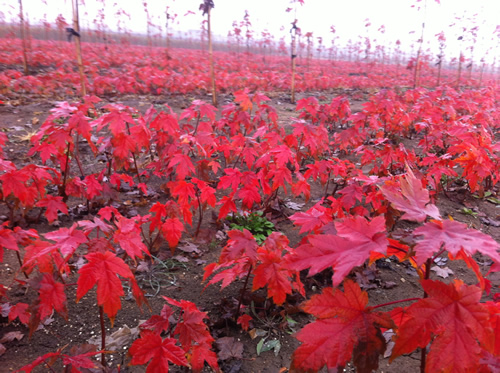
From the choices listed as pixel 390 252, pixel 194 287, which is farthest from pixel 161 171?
pixel 390 252

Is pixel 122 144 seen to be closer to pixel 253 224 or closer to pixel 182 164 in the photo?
pixel 182 164

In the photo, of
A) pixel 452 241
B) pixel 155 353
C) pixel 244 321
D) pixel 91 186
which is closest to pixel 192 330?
pixel 155 353

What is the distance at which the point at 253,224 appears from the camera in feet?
12.0

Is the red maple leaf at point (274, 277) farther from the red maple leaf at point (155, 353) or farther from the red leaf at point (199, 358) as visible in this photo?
the red maple leaf at point (155, 353)

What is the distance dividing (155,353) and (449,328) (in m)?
1.27

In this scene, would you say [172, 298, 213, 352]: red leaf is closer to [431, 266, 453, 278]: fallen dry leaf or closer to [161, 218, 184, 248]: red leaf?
[161, 218, 184, 248]: red leaf

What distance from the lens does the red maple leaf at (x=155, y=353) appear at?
4.77ft

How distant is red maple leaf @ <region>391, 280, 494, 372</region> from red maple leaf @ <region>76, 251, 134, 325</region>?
3.85ft

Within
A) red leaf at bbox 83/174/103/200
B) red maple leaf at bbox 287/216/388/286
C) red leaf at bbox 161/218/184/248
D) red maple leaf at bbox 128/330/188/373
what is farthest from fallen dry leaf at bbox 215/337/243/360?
red leaf at bbox 83/174/103/200

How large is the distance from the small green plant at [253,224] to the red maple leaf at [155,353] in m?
2.08

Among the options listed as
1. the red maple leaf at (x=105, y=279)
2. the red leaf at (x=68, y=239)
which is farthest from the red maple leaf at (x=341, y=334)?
the red leaf at (x=68, y=239)

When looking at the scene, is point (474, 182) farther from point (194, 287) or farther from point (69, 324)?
point (69, 324)

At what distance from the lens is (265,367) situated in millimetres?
2154

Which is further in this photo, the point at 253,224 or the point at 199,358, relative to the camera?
the point at 253,224
